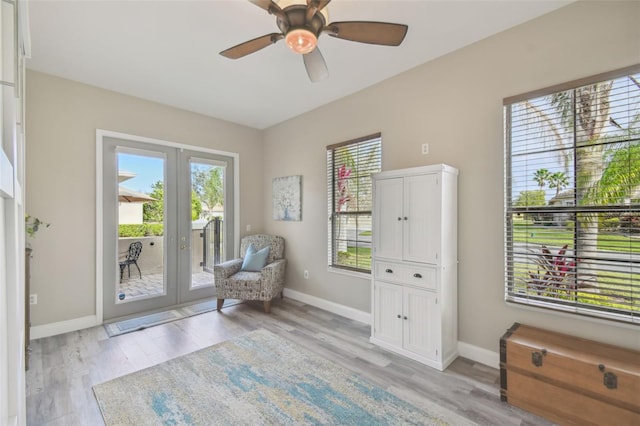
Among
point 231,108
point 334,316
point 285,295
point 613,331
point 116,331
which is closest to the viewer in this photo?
point 613,331

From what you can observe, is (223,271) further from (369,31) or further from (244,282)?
(369,31)

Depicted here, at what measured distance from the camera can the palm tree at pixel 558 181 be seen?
7.25ft

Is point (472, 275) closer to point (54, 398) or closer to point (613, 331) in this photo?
point (613, 331)

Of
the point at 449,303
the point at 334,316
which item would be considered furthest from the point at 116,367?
the point at 449,303

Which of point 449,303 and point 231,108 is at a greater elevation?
point 231,108

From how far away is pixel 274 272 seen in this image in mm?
3973

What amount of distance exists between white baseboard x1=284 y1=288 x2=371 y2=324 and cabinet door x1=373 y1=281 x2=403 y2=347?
552 mm

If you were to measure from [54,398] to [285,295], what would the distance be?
284 cm

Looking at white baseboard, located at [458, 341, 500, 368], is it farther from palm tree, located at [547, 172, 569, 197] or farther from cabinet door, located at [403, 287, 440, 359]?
palm tree, located at [547, 172, 569, 197]

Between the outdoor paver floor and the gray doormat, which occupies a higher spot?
the outdoor paver floor

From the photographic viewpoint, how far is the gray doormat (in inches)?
130

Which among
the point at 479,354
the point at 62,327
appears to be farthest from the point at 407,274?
the point at 62,327

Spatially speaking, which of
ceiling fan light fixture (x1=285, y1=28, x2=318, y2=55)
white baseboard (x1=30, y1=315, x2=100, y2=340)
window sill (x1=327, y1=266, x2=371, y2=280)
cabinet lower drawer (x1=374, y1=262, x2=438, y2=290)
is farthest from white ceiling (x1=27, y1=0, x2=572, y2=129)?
white baseboard (x1=30, y1=315, x2=100, y2=340)

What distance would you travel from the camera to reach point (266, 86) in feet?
11.3
